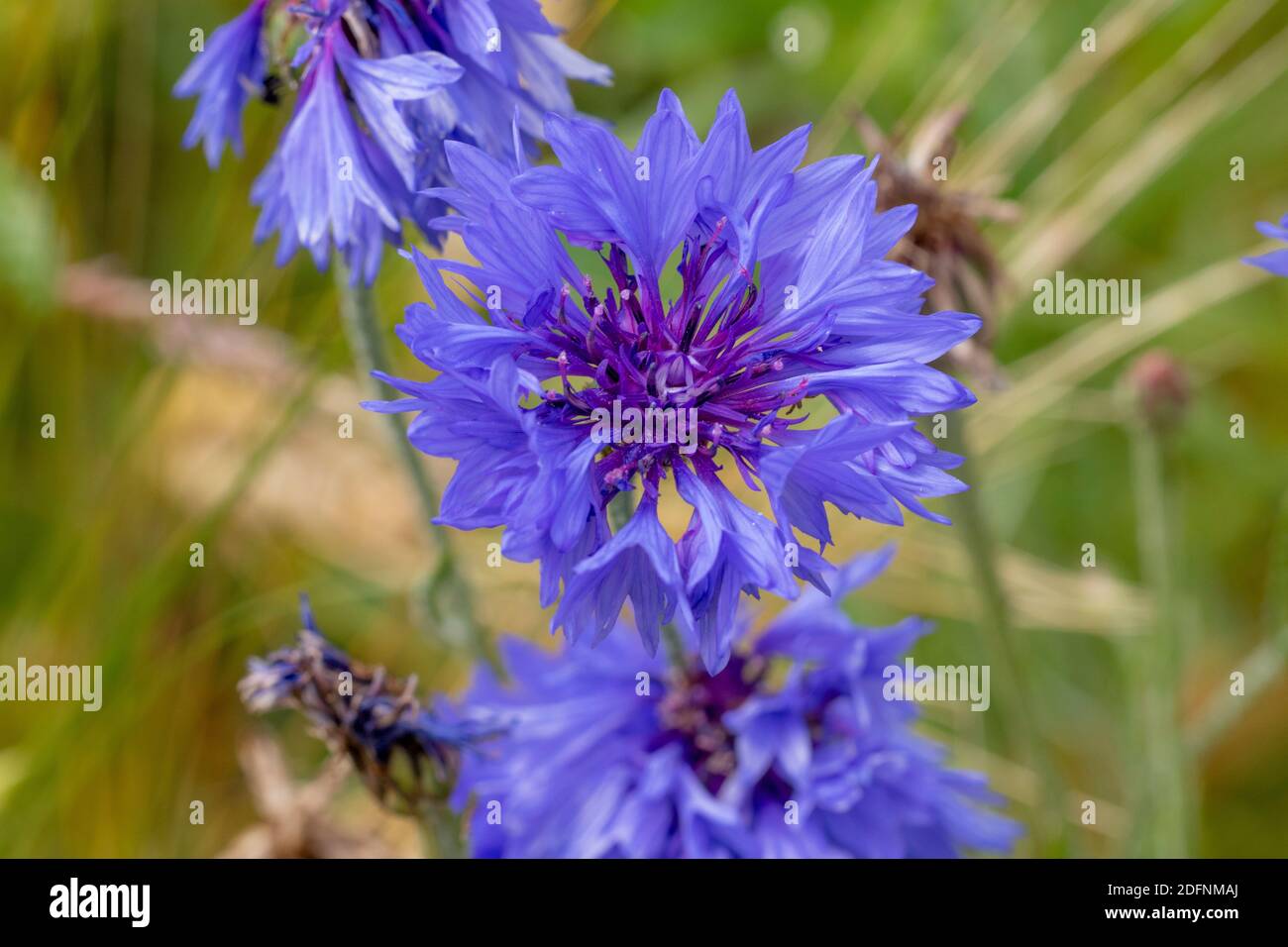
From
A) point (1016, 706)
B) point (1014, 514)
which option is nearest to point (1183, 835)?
point (1016, 706)

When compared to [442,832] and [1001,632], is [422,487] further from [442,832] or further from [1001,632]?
[1001,632]

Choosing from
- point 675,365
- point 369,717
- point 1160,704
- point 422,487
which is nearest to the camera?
point 675,365

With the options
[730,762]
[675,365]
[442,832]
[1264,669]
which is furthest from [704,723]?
[1264,669]

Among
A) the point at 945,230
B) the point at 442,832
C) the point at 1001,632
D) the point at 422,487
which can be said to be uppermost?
the point at 945,230

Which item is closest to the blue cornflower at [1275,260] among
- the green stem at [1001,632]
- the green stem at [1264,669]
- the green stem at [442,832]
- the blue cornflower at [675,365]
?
the blue cornflower at [675,365]

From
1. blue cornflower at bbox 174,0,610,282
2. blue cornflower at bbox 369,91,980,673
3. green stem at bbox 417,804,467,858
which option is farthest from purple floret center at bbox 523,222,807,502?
green stem at bbox 417,804,467,858

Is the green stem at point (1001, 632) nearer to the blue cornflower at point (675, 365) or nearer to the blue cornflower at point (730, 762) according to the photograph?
the blue cornflower at point (730, 762)
